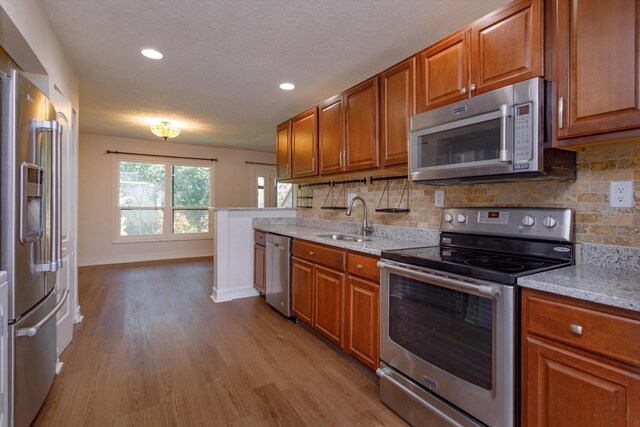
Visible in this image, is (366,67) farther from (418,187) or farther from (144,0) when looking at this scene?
(144,0)

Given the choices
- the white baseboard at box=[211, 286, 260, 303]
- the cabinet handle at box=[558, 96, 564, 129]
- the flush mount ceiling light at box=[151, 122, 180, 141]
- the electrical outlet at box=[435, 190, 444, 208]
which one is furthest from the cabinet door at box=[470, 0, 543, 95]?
the flush mount ceiling light at box=[151, 122, 180, 141]

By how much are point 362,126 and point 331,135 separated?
476 millimetres

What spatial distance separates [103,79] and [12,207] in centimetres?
223

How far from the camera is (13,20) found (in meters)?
1.53

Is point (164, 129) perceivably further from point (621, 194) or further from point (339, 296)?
point (621, 194)

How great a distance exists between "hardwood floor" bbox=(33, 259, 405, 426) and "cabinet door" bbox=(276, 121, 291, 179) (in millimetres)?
1600

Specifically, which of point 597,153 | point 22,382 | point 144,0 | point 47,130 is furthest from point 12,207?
point 597,153

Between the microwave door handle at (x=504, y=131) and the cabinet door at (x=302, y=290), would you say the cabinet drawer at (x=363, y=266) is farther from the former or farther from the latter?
the microwave door handle at (x=504, y=131)

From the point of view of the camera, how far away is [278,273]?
11.0ft

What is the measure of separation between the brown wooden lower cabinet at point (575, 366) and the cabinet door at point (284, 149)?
9.89 ft

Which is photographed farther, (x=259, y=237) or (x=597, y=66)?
(x=259, y=237)

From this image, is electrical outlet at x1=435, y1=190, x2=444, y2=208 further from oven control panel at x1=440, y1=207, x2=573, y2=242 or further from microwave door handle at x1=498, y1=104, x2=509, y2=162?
microwave door handle at x1=498, y1=104, x2=509, y2=162

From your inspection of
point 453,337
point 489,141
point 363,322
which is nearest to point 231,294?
point 363,322

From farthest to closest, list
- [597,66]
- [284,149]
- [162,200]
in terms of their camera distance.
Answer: [162,200] < [284,149] < [597,66]
